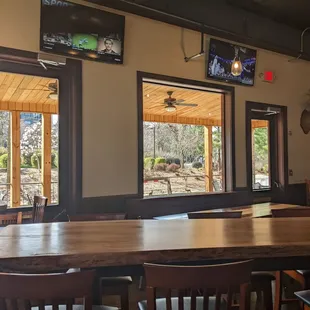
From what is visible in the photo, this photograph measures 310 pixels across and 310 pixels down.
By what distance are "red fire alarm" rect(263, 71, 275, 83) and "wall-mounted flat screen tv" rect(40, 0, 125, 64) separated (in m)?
2.65

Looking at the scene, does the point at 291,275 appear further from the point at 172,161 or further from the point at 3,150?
the point at 3,150

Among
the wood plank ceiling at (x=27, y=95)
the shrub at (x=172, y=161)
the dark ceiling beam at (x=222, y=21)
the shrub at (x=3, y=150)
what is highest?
the dark ceiling beam at (x=222, y=21)

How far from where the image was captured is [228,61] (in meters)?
4.81

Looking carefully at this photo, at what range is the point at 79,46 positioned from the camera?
353cm

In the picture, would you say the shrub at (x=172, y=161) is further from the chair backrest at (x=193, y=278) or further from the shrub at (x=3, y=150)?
the chair backrest at (x=193, y=278)

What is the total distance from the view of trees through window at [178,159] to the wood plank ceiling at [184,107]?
9cm

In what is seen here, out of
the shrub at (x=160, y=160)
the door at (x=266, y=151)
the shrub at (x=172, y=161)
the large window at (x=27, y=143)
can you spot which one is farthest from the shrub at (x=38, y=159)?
the door at (x=266, y=151)

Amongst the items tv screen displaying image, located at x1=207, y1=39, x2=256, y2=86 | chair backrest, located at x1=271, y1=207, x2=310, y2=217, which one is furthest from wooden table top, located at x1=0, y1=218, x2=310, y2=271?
tv screen displaying image, located at x1=207, y1=39, x2=256, y2=86

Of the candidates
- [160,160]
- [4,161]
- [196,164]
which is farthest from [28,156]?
[196,164]

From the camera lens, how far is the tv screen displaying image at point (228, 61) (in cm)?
464

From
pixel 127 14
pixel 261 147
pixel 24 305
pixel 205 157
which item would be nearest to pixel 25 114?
pixel 127 14

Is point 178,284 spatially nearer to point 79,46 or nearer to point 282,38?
point 79,46

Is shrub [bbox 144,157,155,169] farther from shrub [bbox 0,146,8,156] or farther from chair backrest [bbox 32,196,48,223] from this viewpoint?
shrub [bbox 0,146,8,156]

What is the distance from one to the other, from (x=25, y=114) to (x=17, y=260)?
290 cm
